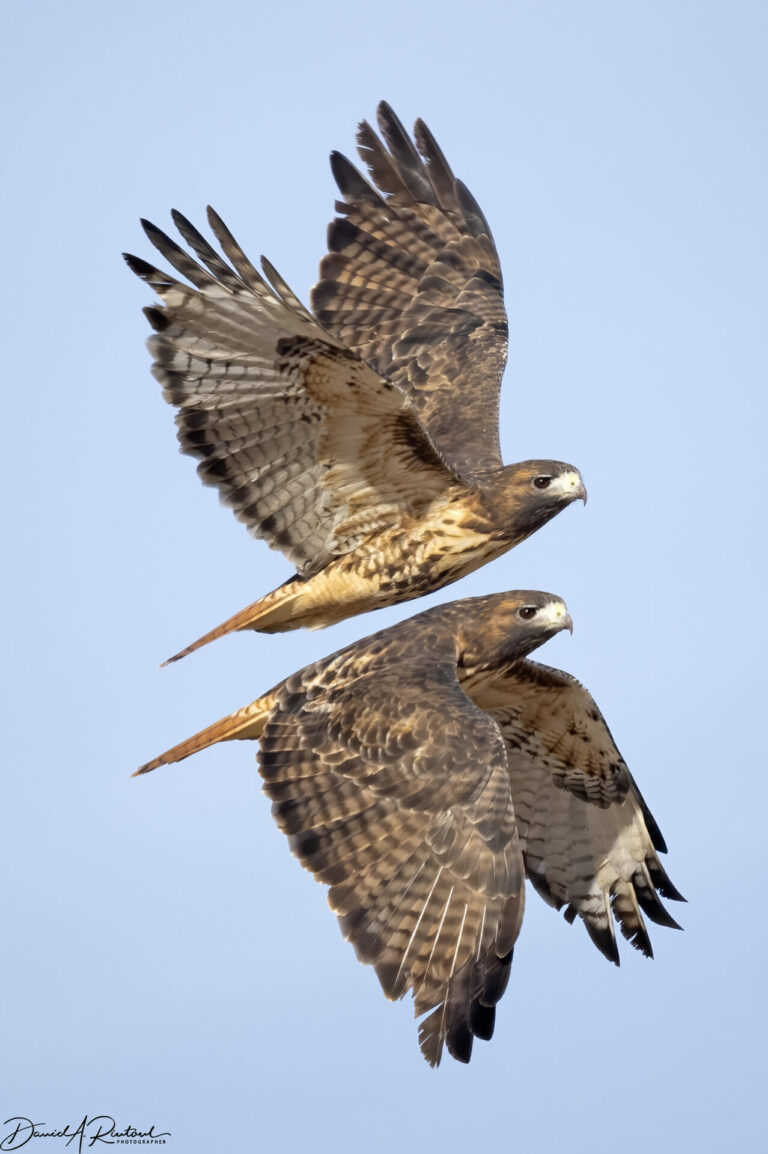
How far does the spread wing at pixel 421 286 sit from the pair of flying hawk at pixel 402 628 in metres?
0.02

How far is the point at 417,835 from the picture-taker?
29.5 feet

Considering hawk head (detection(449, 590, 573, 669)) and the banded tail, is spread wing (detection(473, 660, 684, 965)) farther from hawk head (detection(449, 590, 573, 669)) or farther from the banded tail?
the banded tail

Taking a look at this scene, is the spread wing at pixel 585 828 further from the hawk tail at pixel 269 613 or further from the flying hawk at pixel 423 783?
the hawk tail at pixel 269 613

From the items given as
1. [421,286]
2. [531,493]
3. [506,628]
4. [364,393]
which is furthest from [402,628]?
[421,286]

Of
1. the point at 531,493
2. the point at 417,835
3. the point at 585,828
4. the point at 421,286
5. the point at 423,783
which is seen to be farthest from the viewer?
the point at 421,286

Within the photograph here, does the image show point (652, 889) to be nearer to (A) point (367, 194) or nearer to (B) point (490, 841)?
(B) point (490, 841)

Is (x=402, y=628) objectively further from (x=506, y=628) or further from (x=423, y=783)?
(x=423, y=783)

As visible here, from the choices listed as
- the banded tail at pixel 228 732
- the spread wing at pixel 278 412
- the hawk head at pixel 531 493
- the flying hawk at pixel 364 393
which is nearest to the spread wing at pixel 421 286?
the flying hawk at pixel 364 393

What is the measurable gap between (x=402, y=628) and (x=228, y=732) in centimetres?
102

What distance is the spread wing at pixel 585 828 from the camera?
432 inches

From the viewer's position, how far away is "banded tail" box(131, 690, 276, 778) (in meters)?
9.91

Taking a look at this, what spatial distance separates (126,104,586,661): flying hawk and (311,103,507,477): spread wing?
1cm

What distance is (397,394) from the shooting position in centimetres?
967

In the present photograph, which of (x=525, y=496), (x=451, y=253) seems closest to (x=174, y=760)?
(x=525, y=496)
